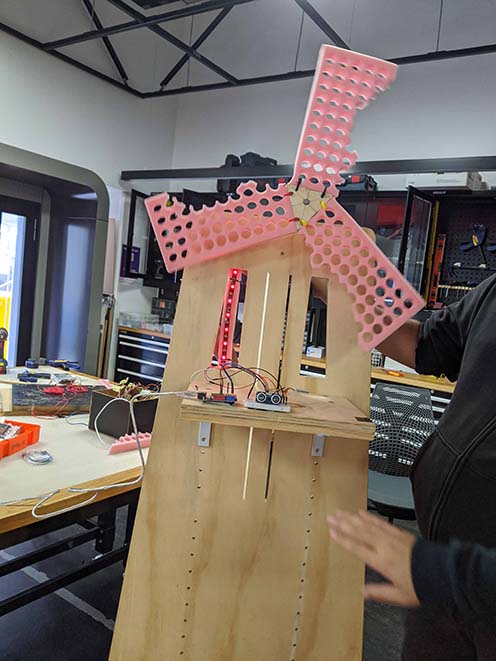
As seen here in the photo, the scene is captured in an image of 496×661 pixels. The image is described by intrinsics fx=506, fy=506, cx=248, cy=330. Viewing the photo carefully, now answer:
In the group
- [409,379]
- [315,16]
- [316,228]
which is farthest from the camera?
[315,16]

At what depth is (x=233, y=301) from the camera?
1243 mm

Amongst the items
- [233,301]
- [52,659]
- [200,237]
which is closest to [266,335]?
[233,301]

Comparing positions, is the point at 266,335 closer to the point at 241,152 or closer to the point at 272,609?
the point at 272,609

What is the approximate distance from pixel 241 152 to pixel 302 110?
837 mm

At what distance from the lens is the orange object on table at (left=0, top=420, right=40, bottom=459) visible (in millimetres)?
1511

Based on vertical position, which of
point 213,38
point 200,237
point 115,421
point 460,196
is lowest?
point 115,421

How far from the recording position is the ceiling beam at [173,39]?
414 cm

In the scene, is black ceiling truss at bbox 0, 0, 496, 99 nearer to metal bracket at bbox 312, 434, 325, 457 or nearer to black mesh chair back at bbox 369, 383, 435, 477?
black mesh chair back at bbox 369, 383, 435, 477

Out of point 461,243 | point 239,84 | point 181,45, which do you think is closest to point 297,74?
point 239,84

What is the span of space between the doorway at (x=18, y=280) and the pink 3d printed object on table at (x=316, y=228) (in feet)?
10.3

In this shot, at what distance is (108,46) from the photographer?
5246 millimetres

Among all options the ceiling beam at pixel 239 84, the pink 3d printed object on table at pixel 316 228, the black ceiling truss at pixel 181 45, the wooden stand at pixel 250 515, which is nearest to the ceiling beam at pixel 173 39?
the black ceiling truss at pixel 181 45

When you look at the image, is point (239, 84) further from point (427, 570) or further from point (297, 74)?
point (427, 570)

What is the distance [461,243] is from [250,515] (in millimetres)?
3611
